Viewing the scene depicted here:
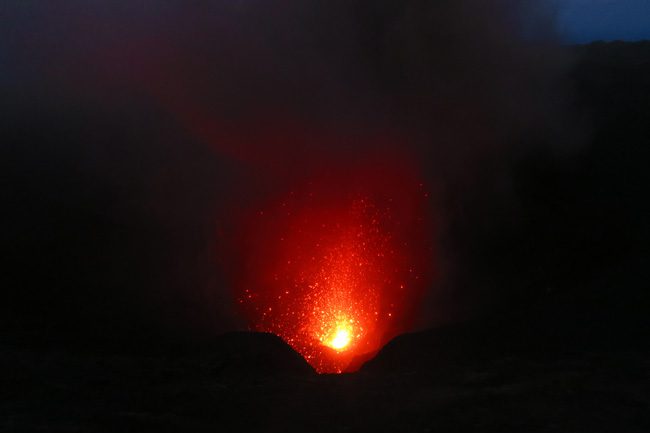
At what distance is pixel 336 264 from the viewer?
7.94 m

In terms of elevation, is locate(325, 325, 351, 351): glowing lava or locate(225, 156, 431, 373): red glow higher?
locate(225, 156, 431, 373): red glow

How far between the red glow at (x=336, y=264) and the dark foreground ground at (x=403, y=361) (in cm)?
113

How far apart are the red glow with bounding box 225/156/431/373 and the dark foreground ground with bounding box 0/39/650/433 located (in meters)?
1.13

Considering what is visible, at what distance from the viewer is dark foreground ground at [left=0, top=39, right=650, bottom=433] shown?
325cm

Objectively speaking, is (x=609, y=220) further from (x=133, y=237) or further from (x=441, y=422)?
(x=133, y=237)

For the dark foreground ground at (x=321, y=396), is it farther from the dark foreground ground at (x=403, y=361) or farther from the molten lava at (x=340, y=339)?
the molten lava at (x=340, y=339)

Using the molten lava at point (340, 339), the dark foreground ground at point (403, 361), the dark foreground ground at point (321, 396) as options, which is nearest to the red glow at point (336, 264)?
the molten lava at point (340, 339)

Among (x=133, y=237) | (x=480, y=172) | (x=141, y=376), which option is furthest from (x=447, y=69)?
(x=141, y=376)

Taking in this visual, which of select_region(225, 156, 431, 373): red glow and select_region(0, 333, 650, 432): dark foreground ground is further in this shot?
select_region(225, 156, 431, 373): red glow

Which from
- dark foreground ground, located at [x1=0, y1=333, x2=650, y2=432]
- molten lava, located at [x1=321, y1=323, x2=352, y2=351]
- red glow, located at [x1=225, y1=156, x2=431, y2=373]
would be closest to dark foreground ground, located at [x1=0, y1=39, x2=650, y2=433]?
dark foreground ground, located at [x1=0, y1=333, x2=650, y2=432]

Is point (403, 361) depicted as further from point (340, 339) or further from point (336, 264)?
point (336, 264)

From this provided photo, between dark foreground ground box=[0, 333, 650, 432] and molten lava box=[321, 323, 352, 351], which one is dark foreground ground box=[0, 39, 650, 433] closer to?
dark foreground ground box=[0, 333, 650, 432]

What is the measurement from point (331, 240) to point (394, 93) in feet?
13.7

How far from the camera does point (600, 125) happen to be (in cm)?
1047
